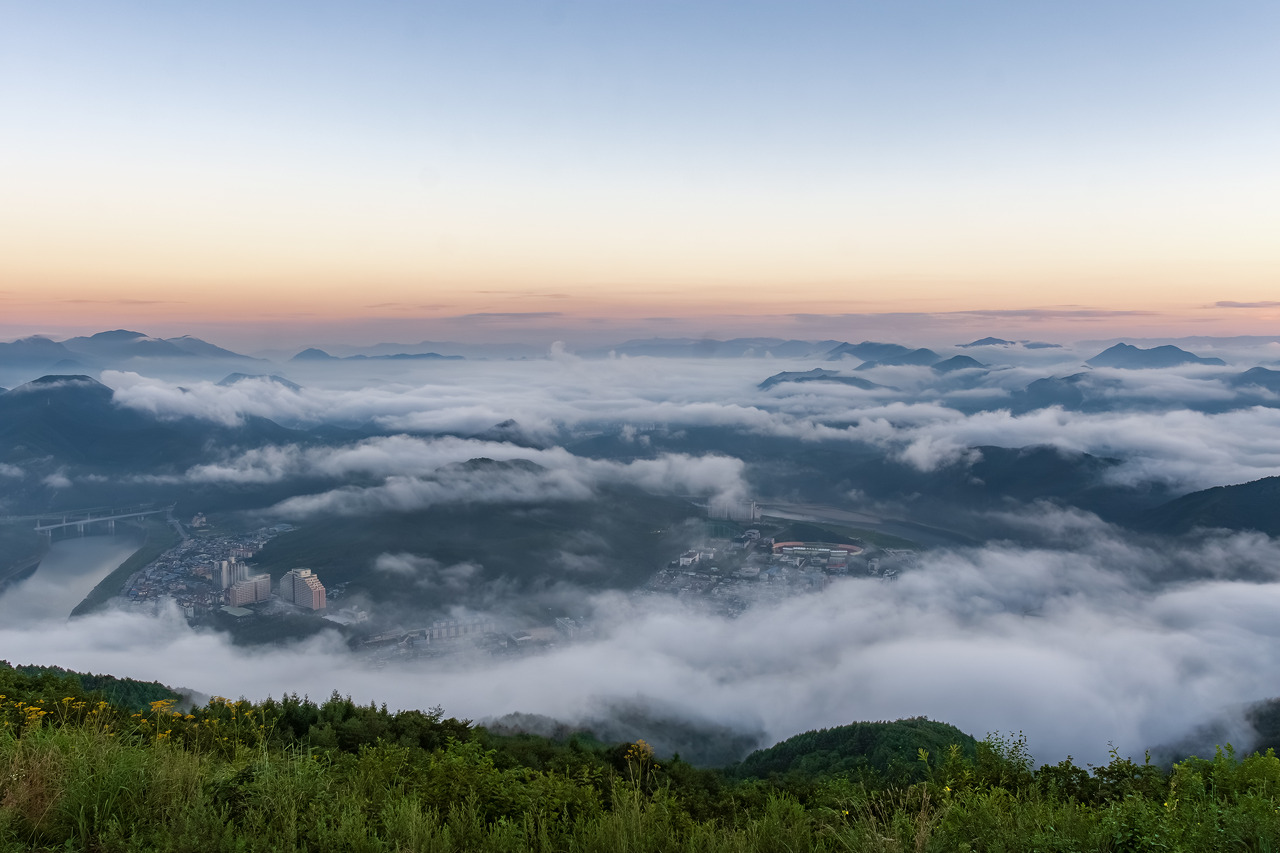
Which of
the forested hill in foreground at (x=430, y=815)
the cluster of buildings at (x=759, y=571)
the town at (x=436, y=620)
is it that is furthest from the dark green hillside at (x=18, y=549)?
the forested hill in foreground at (x=430, y=815)

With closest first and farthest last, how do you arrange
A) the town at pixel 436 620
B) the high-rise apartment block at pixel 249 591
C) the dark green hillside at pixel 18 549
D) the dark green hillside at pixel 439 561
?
the town at pixel 436 620 < the high-rise apartment block at pixel 249 591 < the dark green hillside at pixel 18 549 < the dark green hillside at pixel 439 561

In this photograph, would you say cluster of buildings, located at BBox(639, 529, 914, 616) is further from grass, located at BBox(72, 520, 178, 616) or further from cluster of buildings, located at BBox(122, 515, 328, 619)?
grass, located at BBox(72, 520, 178, 616)

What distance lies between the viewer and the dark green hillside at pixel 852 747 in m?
44.7

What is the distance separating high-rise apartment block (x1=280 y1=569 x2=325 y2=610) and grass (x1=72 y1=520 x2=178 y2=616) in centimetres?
2981

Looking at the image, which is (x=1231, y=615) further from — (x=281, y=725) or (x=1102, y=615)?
(x=281, y=725)

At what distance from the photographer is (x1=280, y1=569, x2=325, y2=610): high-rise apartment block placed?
13425 centimetres

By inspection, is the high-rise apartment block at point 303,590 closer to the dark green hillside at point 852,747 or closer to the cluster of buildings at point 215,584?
the cluster of buildings at point 215,584

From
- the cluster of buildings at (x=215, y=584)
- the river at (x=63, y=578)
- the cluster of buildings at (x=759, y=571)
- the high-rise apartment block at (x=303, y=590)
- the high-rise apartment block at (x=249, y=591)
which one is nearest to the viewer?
the cluster of buildings at (x=215, y=584)

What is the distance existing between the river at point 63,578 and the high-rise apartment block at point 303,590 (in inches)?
1470

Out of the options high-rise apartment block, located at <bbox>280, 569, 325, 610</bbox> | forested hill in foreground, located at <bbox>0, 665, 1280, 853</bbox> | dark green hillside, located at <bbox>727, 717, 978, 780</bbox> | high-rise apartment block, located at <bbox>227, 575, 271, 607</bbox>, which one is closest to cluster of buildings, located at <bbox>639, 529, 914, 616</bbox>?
high-rise apartment block, located at <bbox>280, 569, 325, 610</bbox>

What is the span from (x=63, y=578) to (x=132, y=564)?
1401 cm

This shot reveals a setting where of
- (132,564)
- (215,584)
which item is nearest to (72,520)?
(132,564)

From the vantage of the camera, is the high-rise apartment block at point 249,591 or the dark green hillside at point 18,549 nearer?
the high-rise apartment block at point 249,591

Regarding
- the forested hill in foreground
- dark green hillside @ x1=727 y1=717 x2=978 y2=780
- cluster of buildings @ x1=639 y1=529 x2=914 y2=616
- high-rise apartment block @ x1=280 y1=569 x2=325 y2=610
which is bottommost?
cluster of buildings @ x1=639 y1=529 x2=914 y2=616
